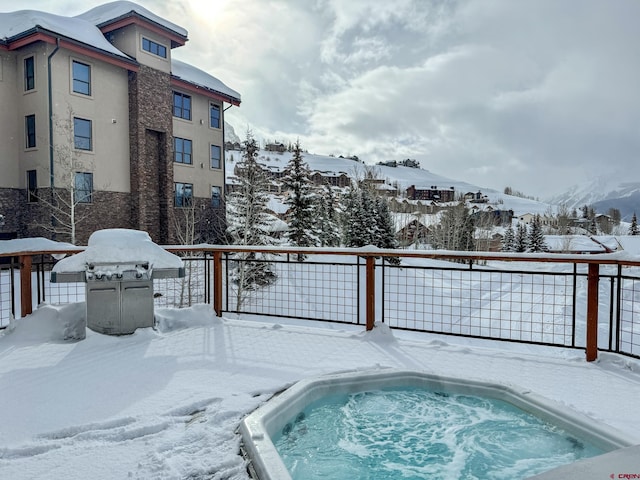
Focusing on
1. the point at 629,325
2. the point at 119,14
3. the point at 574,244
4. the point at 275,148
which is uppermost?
the point at 275,148

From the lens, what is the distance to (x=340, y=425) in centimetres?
288

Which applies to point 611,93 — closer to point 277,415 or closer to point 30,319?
point 277,415

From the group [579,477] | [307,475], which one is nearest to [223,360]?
[307,475]

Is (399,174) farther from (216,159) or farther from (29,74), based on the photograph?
(29,74)

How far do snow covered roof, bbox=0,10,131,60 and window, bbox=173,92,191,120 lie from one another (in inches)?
123

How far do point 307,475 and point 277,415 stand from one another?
436mm

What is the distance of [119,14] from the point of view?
16906 mm

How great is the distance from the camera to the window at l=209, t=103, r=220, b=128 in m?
21.3

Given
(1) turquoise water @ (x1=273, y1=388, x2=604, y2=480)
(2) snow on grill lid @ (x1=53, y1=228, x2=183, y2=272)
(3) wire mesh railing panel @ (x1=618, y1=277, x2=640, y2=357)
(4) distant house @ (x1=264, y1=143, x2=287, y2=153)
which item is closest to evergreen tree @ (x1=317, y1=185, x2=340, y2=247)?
(3) wire mesh railing panel @ (x1=618, y1=277, x2=640, y2=357)

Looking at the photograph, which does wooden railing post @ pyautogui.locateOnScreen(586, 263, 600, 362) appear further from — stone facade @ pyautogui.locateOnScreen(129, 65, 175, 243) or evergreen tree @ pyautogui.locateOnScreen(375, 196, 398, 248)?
evergreen tree @ pyautogui.locateOnScreen(375, 196, 398, 248)

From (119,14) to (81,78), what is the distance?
3.58 meters

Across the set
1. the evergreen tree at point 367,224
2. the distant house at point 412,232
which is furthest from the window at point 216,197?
the distant house at point 412,232

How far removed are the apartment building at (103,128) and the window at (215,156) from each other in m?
0.24

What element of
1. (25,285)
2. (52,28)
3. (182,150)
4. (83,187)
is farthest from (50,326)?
(182,150)
